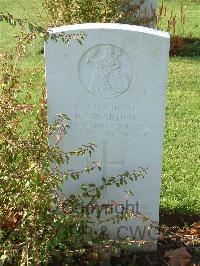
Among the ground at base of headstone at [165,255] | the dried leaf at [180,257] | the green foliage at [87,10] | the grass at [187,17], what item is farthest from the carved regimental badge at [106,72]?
the grass at [187,17]

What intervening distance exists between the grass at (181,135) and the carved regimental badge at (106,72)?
49.8 inches

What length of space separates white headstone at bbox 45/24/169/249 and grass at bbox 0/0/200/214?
0.82m

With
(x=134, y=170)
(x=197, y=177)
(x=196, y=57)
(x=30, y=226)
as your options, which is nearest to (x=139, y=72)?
(x=134, y=170)

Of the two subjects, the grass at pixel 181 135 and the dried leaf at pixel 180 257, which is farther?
the grass at pixel 181 135

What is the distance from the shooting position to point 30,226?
316 cm

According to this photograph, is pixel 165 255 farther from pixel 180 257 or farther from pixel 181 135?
pixel 181 135

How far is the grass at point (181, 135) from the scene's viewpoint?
4.46 m

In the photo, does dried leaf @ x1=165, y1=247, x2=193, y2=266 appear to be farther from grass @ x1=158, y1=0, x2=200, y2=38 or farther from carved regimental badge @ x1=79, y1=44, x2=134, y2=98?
grass @ x1=158, y1=0, x2=200, y2=38

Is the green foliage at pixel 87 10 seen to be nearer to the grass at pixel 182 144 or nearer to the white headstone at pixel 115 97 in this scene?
the grass at pixel 182 144

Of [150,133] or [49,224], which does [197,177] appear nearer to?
[150,133]

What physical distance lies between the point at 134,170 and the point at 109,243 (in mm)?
503

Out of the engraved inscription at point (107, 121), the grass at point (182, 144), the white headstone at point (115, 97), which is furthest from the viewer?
the grass at point (182, 144)

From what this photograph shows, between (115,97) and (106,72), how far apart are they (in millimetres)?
161

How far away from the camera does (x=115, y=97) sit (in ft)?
11.2
